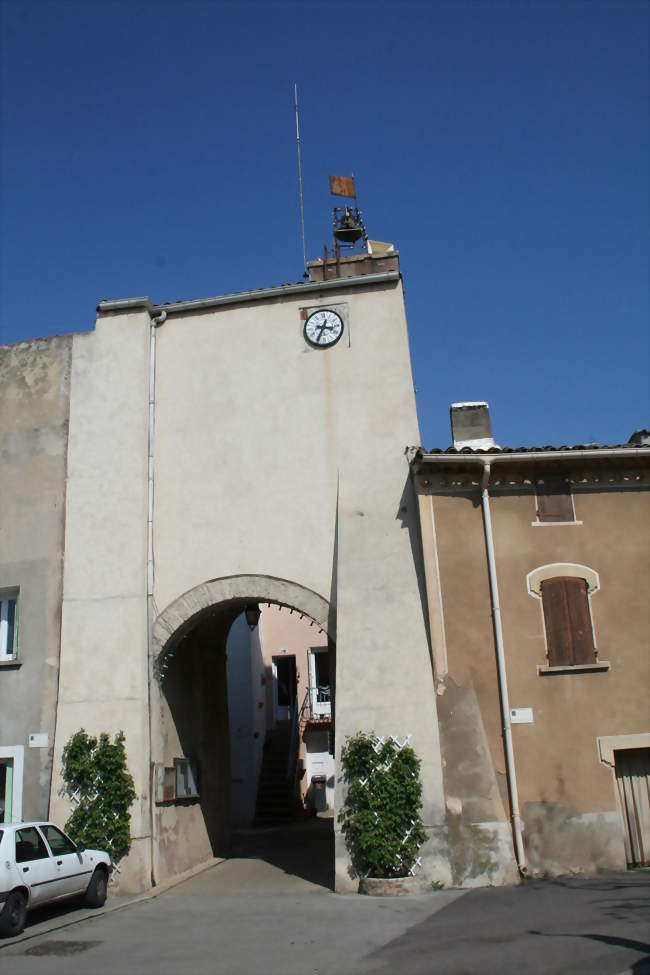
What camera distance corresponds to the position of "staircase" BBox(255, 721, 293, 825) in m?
23.8

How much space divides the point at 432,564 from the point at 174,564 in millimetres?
4465

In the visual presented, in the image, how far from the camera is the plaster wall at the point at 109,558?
46.6 ft

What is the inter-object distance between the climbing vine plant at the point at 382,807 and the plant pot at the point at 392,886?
0.45 ft

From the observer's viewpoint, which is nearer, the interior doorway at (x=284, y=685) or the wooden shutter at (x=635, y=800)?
the wooden shutter at (x=635, y=800)

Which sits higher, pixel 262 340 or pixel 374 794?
pixel 262 340

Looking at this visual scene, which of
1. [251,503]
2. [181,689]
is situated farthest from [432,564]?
[181,689]

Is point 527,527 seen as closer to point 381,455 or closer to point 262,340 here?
point 381,455

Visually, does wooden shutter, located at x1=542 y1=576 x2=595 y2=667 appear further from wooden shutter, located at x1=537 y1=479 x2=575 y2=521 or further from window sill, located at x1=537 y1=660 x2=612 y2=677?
wooden shutter, located at x1=537 y1=479 x2=575 y2=521

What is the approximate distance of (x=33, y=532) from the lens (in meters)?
15.6

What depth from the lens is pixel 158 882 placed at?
13.8 metres

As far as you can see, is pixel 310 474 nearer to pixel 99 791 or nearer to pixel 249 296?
pixel 249 296

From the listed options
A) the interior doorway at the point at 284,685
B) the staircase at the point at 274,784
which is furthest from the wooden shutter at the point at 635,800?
the interior doorway at the point at 284,685

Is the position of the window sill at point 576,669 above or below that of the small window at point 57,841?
above

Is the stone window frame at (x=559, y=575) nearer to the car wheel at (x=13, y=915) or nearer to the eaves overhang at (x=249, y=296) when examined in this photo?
the eaves overhang at (x=249, y=296)
